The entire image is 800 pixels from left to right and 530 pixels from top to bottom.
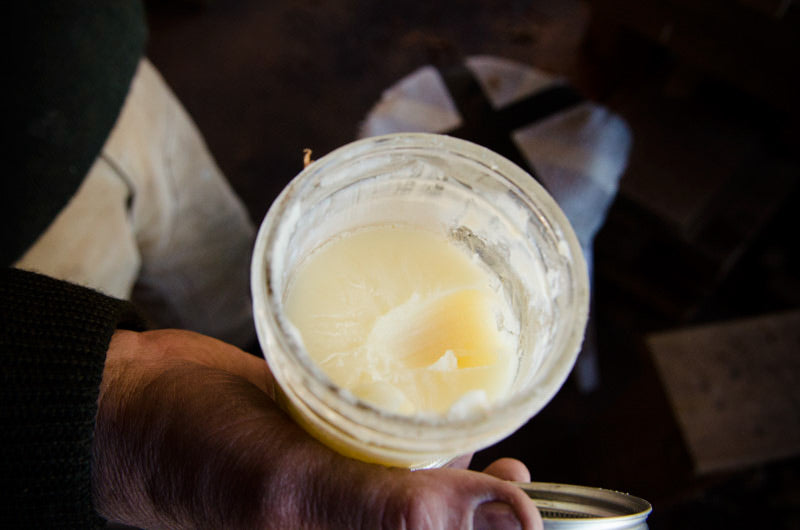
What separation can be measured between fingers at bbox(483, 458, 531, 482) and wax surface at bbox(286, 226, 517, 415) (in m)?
0.13

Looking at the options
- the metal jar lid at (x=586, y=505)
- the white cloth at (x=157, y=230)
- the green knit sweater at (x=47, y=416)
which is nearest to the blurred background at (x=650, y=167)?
the white cloth at (x=157, y=230)

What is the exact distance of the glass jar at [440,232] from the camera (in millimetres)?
464

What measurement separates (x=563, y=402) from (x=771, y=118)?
926 mm

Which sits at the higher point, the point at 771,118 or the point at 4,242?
the point at 771,118

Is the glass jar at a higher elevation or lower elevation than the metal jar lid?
higher

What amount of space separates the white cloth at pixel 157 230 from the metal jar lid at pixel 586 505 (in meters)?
0.83

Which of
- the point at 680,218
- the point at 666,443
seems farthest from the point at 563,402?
the point at 680,218

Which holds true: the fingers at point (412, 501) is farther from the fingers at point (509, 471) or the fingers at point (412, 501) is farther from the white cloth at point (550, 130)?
the white cloth at point (550, 130)

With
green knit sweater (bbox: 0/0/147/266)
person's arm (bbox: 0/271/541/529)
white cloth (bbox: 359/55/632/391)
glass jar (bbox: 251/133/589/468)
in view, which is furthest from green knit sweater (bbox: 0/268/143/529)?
white cloth (bbox: 359/55/632/391)

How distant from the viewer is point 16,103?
881 mm

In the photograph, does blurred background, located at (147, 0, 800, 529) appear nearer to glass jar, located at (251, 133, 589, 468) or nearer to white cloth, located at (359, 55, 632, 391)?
white cloth, located at (359, 55, 632, 391)

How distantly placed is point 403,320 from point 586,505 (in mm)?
248

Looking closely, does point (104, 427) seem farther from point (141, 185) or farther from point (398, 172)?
point (141, 185)

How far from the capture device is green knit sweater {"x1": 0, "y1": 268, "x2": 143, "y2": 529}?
57 centimetres
